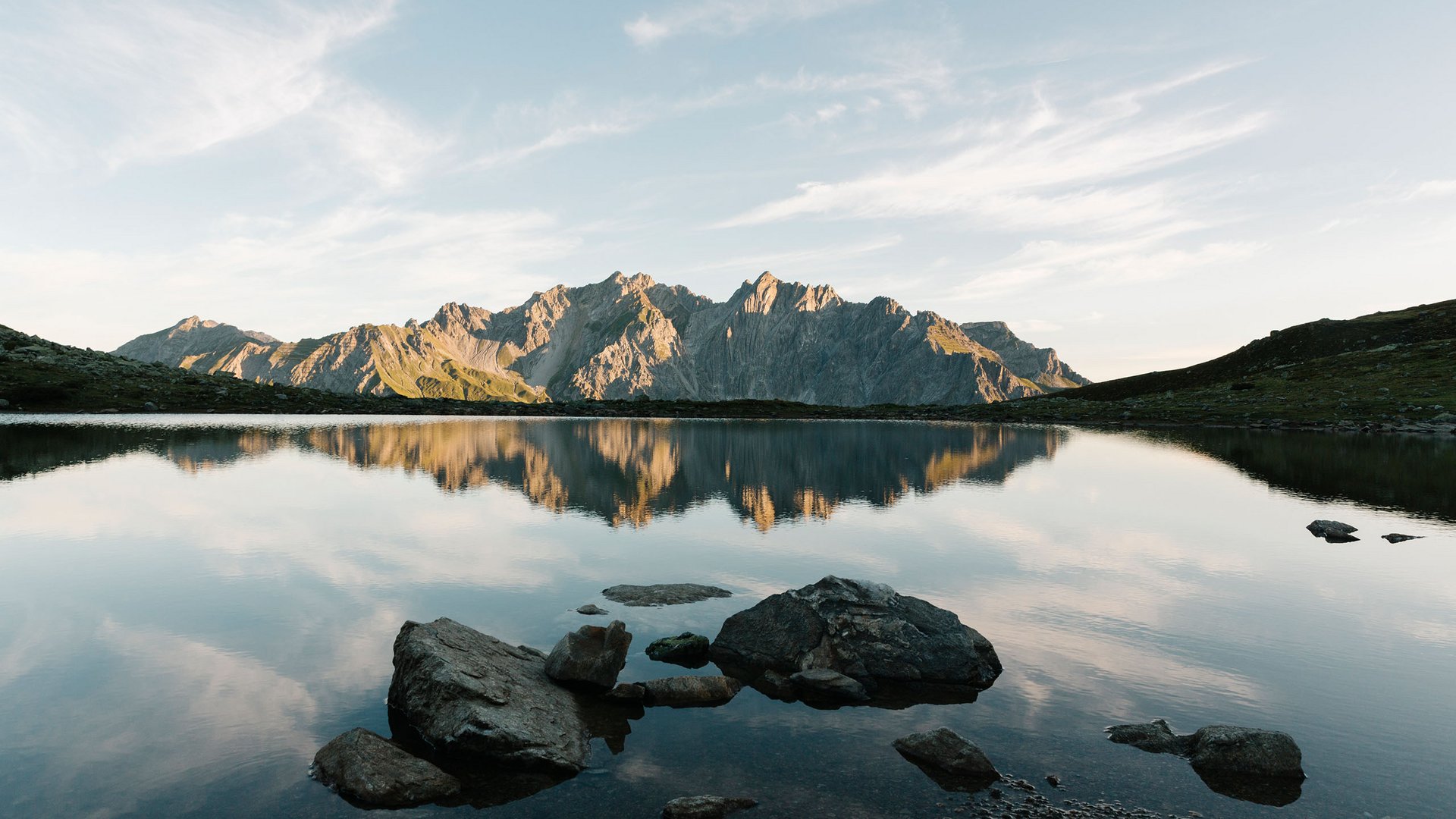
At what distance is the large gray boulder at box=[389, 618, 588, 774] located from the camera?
1510 cm

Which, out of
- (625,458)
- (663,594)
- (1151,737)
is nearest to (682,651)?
(663,594)

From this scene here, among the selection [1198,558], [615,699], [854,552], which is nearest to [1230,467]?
[1198,558]

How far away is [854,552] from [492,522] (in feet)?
70.1

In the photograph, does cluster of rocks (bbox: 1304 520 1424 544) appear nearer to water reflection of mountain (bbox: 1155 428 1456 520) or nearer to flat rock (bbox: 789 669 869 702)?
water reflection of mountain (bbox: 1155 428 1456 520)

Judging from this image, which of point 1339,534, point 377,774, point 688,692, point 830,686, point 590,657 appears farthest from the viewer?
point 1339,534

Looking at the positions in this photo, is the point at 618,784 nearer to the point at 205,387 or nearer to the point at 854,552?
the point at 854,552

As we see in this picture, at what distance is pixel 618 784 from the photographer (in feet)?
→ 46.4

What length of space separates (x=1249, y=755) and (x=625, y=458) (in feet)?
246

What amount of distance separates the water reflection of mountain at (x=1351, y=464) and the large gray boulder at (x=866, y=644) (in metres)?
48.3

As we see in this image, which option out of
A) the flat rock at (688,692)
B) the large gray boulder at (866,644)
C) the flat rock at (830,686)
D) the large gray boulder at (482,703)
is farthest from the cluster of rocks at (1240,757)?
the large gray boulder at (482,703)

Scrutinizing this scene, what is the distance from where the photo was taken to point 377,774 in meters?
13.7

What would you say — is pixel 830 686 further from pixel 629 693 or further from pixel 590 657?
pixel 590 657

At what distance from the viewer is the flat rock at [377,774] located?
13.4m

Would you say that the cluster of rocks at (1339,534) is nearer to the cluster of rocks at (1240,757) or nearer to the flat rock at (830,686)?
the cluster of rocks at (1240,757)
